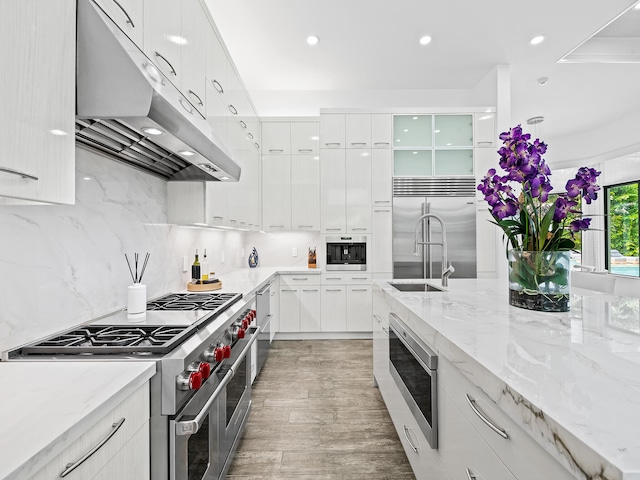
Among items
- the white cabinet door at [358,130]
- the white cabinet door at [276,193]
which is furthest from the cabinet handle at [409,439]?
the white cabinet door at [358,130]

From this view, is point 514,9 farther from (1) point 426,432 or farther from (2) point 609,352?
(1) point 426,432

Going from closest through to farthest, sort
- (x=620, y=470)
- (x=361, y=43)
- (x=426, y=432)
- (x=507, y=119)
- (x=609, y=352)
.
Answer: (x=620, y=470), (x=609, y=352), (x=426, y=432), (x=361, y=43), (x=507, y=119)

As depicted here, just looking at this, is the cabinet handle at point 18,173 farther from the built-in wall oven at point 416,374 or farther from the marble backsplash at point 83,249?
the built-in wall oven at point 416,374

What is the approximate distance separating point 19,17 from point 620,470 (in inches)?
56.6

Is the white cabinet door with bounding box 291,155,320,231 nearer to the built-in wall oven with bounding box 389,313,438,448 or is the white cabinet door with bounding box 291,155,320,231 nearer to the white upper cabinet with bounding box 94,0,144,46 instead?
the built-in wall oven with bounding box 389,313,438,448

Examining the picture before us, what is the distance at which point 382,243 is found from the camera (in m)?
4.25

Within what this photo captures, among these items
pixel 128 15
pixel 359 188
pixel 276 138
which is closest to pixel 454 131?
pixel 359 188

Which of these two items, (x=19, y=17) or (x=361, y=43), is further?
(x=361, y=43)

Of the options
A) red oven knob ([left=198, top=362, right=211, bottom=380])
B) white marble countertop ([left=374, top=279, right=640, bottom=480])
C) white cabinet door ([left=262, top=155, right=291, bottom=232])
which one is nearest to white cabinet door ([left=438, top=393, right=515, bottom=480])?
white marble countertop ([left=374, top=279, right=640, bottom=480])

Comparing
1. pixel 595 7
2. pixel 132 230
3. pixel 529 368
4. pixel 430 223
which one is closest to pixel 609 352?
pixel 529 368

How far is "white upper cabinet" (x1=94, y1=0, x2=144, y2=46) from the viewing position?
1.17 metres

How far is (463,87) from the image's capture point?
466 centimetres

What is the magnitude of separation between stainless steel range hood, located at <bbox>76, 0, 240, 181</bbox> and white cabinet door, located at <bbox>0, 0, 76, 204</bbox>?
7 centimetres

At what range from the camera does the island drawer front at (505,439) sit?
657 mm
